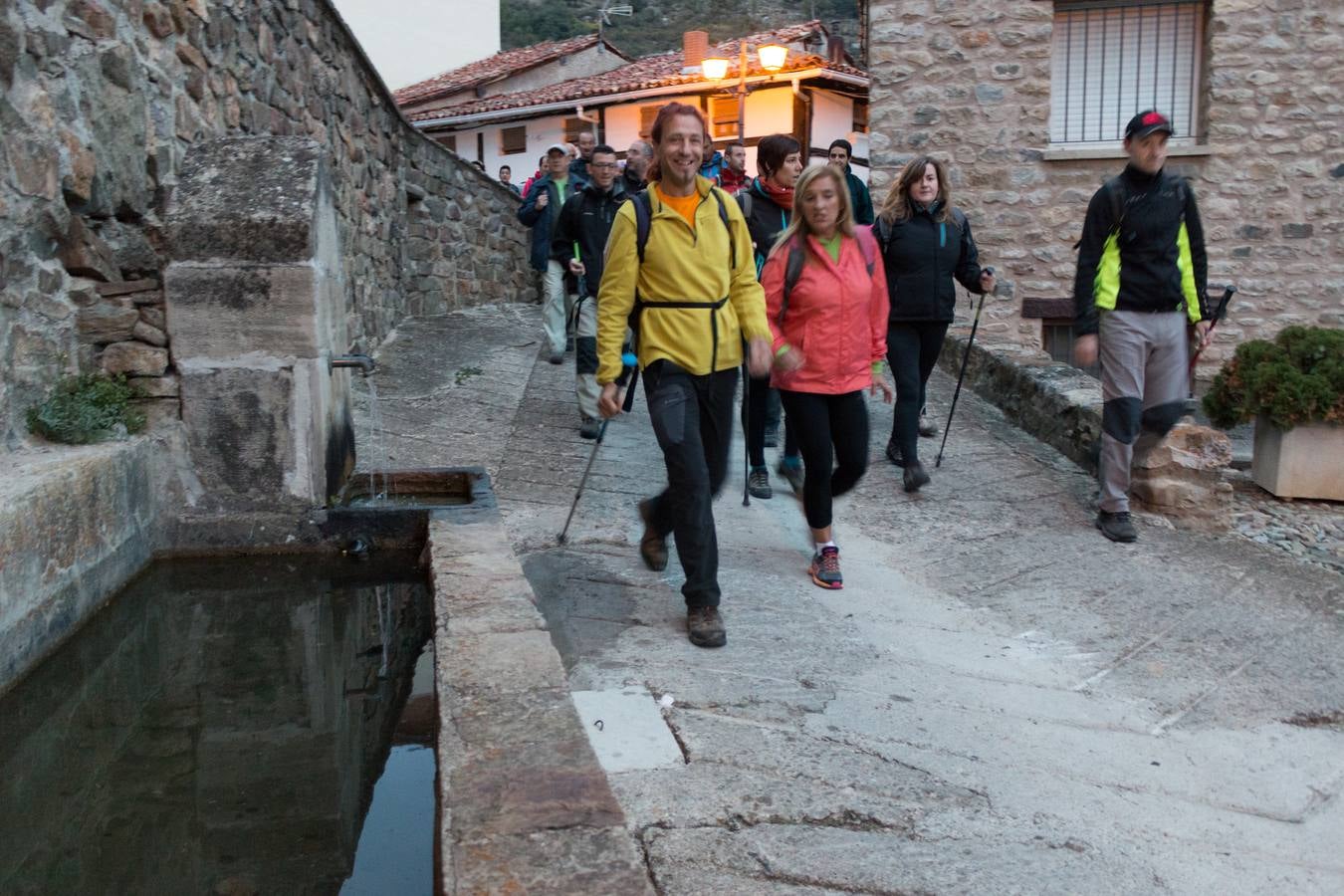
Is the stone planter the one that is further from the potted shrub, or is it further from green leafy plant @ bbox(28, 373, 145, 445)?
green leafy plant @ bbox(28, 373, 145, 445)

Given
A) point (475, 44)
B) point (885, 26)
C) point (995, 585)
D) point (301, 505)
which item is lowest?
point (995, 585)

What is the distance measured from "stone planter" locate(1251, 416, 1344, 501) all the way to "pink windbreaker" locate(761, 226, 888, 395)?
3.28 m

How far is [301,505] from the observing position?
4.17 m

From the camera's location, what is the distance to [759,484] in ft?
18.9

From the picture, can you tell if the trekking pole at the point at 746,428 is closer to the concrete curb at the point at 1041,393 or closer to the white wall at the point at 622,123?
the concrete curb at the point at 1041,393

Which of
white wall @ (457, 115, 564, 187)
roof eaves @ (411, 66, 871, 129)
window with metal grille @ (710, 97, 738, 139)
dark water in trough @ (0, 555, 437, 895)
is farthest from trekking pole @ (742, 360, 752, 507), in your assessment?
white wall @ (457, 115, 564, 187)

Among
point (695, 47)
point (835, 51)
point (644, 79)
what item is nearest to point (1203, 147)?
point (695, 47)

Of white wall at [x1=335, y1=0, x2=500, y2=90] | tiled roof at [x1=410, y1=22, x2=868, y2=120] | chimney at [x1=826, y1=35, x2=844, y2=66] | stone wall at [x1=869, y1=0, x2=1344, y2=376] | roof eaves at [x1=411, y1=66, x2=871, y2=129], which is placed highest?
white wall at [x1=335, y1=0, x2=500, y2=90]

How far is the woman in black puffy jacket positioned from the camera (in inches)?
222

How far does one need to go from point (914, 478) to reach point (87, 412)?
3563 millimetres

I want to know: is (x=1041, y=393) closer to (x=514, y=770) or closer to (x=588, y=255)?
(x=588, y=255)

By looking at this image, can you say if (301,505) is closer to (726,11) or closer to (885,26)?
(885,26)

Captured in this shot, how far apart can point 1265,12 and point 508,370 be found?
22.3 feet

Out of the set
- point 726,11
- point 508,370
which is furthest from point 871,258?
point 726,11
